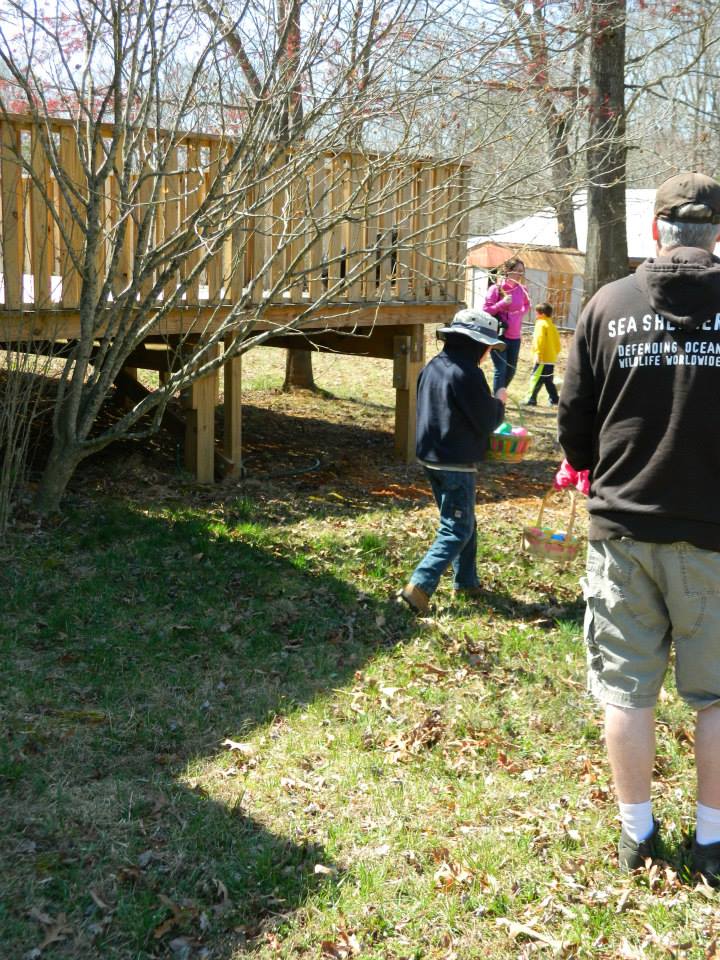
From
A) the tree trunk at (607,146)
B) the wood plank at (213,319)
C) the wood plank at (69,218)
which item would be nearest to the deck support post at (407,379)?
the wood plank at (213,319)

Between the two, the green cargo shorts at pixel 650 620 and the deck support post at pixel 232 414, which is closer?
the green cargo shorts at pixel 650 620

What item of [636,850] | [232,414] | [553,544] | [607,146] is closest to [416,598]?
[553,544]

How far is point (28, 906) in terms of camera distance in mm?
3348

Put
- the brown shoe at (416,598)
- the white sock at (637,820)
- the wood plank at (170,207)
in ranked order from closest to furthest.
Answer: the white sock at (637,820) < the brown shoe at (416,598) < the wood plank at (170,207)

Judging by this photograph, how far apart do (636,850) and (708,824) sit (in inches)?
10.6

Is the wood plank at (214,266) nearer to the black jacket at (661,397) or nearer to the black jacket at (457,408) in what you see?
the black jacket at (457,408)

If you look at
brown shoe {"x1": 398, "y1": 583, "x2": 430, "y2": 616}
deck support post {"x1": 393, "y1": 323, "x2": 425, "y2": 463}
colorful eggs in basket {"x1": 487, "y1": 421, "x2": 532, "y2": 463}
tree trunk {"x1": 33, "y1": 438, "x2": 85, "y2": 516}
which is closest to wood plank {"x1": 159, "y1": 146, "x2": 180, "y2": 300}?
tree trunk {"x1": 33, "y1": 438, "x2": 85, "y2": 516}

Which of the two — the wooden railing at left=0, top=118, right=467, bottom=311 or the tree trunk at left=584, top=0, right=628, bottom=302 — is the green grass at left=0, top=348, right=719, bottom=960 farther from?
the tree trunk at left=584, top=0, right=628, bottom=302

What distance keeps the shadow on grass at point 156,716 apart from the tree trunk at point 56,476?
197mm

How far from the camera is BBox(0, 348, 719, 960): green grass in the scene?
3.30m

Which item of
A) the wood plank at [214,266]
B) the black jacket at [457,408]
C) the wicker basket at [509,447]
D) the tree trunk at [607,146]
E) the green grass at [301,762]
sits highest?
the tree trunk at [607,146]

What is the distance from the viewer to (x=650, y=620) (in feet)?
10.7

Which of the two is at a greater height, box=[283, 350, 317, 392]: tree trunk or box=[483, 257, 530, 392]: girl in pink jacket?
box=[483, 257, 530, 392]: girl in pink jacket

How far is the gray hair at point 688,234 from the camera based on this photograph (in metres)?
3.23
